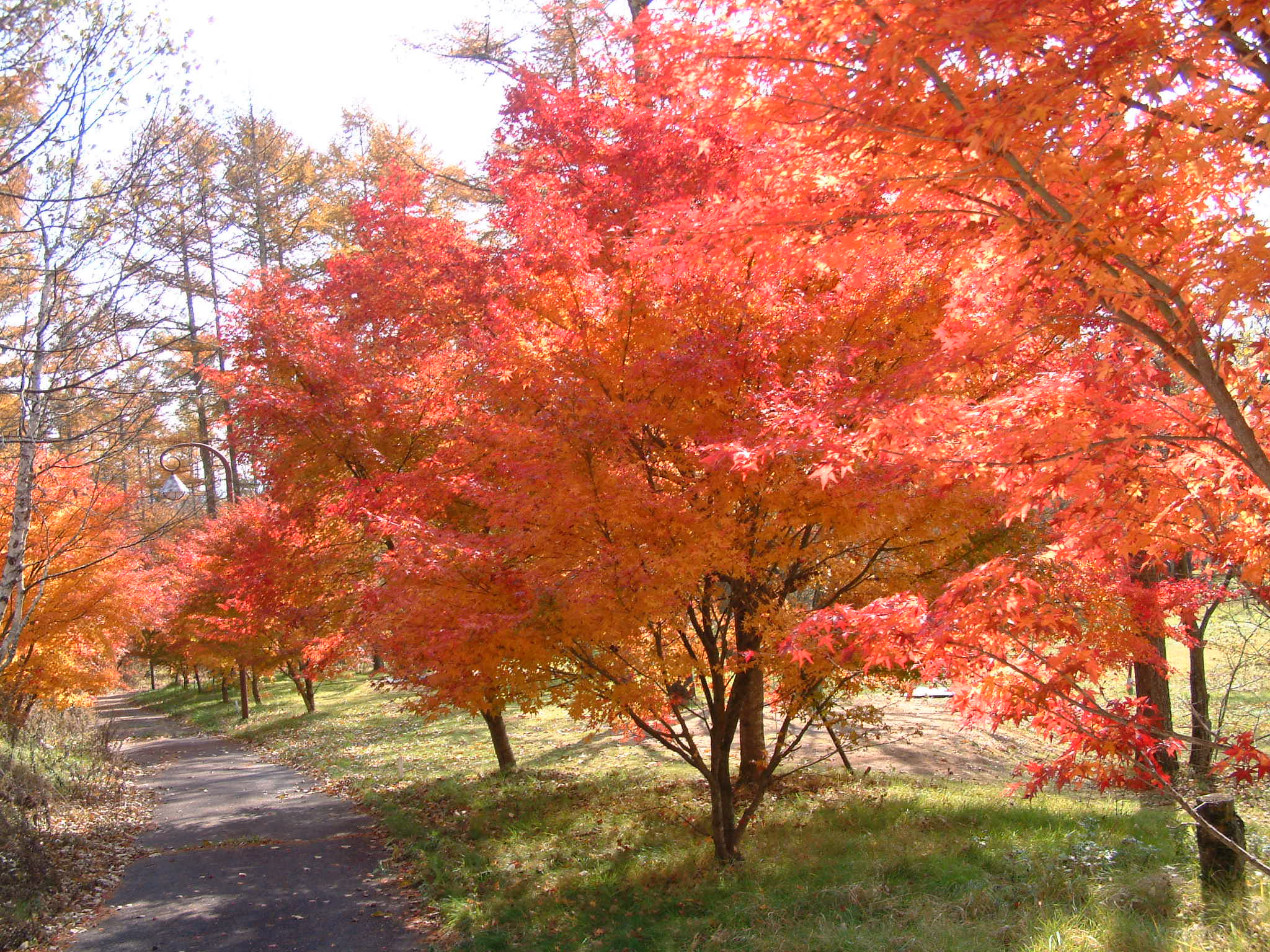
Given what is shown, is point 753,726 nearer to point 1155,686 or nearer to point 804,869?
point 804,869

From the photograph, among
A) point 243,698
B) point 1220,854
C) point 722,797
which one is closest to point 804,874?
point 722,797

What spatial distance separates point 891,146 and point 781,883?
5190 mm

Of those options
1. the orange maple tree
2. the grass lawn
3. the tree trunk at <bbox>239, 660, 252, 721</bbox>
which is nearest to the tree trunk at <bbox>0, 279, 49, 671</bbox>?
the grass lawn

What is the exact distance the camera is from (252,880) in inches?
294

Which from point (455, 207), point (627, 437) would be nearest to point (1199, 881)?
point (627, 437)

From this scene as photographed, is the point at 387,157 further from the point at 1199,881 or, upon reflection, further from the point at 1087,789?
the point at 1199,881

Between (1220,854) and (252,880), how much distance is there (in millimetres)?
7488

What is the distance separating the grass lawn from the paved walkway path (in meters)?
0.49

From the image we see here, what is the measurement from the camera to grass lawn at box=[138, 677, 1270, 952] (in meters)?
4.77

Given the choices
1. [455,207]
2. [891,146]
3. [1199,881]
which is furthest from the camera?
[455,207]

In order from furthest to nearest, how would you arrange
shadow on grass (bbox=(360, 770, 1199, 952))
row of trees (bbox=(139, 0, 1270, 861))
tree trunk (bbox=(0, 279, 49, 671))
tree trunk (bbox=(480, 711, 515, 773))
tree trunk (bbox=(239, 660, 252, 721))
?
tree trunk (bbox=(239, 660, 252, 721)) → tree trunk (bbox=(480, 711, 515, 773)) → tree trunk (bbox=(0, 279, 49, 671)) → shadow on grass (bbox=(360, 770, 1199, 952)) → row of trees (bbox=(139, 0, 1270, 861))

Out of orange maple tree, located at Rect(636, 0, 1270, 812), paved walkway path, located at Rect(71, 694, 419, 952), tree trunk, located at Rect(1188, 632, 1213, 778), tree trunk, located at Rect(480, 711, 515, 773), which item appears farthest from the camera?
tree trunk, located at Rect(480, 711, 515, 773)

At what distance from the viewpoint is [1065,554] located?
4.16 m

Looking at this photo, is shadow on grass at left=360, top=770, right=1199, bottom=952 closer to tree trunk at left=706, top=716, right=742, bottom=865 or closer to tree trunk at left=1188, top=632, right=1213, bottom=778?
tree trunk at left=706, top=716, right=742, bottom=865
